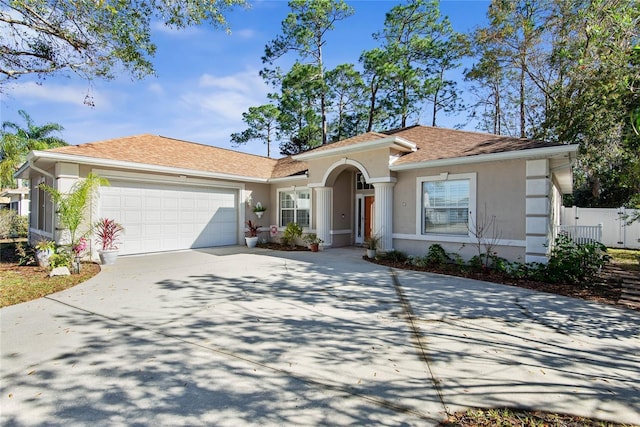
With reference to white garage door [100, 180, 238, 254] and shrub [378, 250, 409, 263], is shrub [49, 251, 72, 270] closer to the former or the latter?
white garage door [100, 180, 238, 254]

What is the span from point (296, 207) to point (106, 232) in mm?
7269

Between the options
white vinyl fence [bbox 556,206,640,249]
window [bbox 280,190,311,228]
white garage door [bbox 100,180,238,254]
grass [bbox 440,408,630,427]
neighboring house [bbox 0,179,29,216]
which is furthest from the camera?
neighboring house [bbox 0,179,29,216]

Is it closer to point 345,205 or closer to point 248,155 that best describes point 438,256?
point 345,205

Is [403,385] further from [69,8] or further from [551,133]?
[551,133]

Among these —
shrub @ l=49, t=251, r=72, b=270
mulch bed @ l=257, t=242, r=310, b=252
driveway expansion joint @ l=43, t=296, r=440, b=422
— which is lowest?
driveway expansion joint @ l=43, t=296, r=440, b=422

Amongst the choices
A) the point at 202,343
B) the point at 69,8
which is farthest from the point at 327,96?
the point at 202,343

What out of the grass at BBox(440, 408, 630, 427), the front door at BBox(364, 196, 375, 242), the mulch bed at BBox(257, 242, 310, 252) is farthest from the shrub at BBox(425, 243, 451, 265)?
the grass at BBox(440, 408, 630, 427)

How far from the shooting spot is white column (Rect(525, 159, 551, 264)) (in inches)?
315

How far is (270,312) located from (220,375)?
2024mm

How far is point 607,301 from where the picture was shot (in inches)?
241

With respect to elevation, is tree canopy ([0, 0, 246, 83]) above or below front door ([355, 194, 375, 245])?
above

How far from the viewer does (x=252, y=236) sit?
45.9 feet

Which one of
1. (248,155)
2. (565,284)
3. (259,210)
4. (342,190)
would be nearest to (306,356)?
(565,284)

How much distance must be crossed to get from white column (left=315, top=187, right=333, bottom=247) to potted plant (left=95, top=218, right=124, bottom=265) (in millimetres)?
6963
